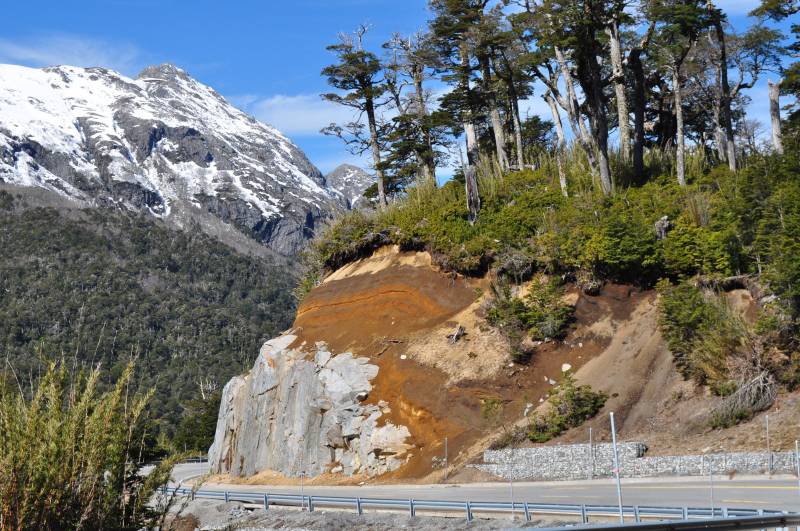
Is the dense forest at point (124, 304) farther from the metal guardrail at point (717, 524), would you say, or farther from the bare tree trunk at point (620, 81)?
the metal guardrail at point (717, 524)

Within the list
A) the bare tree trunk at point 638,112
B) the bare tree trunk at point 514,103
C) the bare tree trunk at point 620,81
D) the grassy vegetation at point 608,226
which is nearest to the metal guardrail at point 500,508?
the grassy vegetation at point 608,226

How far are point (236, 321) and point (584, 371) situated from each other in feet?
494

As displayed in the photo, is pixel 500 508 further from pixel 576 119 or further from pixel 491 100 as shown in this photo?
pixel 491 100

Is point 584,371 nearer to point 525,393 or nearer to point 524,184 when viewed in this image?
point 525,393

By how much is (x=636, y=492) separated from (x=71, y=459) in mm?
13819

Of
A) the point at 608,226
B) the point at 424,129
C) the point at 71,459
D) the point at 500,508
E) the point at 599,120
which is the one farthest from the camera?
the point at 424,129

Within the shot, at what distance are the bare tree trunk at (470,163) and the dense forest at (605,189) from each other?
3.0 inches

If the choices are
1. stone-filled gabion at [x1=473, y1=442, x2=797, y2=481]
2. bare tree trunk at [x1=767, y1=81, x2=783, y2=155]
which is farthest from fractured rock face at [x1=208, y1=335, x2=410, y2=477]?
bare tree trunk at [x1=767, y1=81, x2=783, y2=155]

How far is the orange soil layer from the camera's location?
2748cm

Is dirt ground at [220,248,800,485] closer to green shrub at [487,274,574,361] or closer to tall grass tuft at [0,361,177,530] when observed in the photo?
green shrub at [487,274,574,361]

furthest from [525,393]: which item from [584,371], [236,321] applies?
[236,321]

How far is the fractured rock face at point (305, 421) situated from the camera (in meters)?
28.7

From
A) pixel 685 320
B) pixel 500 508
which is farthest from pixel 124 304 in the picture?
pixel 500 508

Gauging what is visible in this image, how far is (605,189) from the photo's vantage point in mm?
31281
